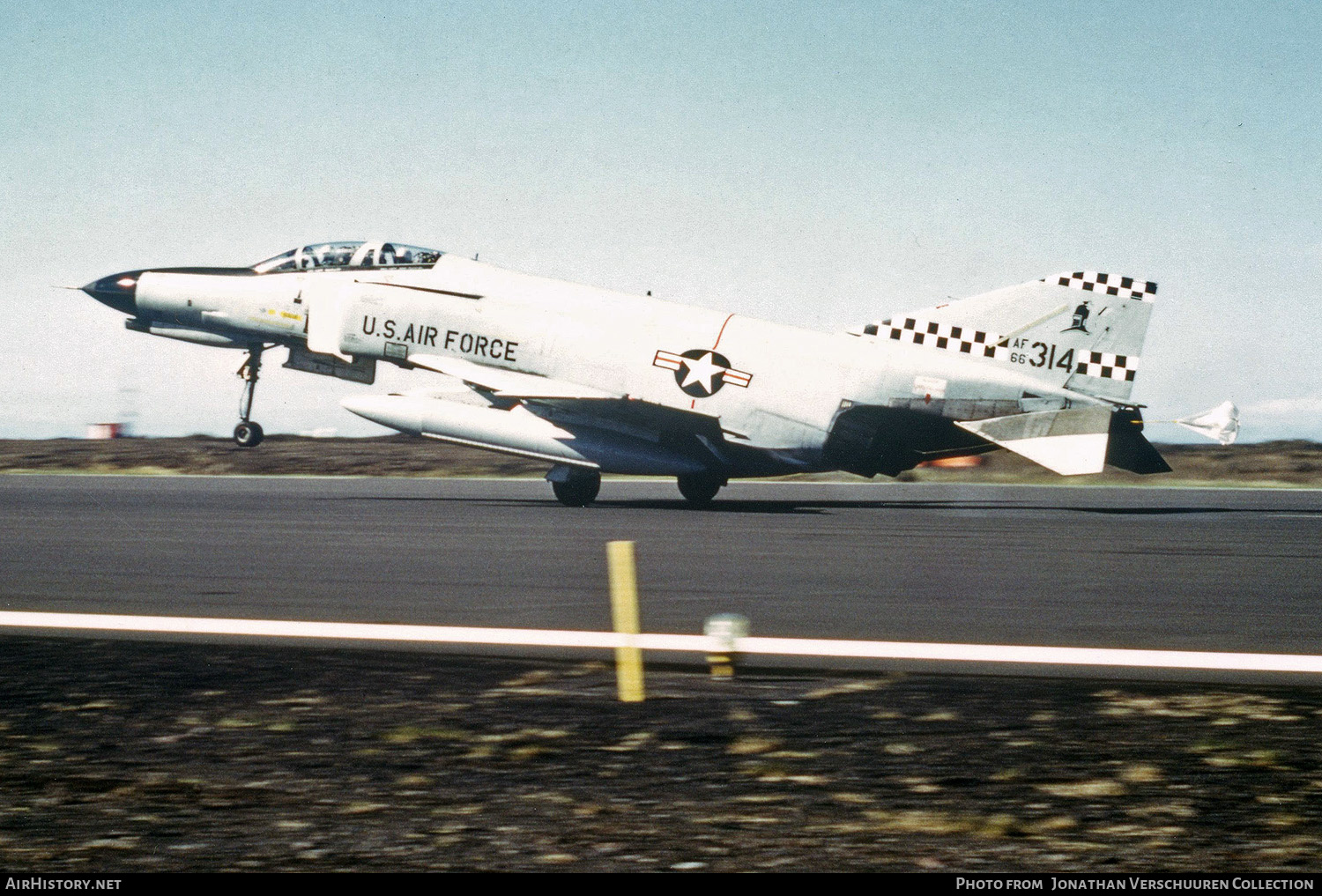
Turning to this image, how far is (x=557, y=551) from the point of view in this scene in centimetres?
1363

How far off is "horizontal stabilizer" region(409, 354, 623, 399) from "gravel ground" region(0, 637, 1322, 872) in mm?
13261

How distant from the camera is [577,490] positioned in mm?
20953

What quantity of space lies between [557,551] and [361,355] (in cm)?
1003

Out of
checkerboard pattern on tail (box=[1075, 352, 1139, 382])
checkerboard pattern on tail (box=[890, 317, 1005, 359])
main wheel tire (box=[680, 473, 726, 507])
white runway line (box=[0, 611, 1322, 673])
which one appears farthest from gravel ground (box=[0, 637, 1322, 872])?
main wheel tire (box=[680, 473, 726, 507])

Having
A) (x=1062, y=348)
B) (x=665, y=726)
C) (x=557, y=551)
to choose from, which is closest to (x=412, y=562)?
(x=557, y=551)

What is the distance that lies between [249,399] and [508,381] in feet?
20.2

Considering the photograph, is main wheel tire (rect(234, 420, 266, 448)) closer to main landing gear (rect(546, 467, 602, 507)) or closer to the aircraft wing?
the aircraft wing

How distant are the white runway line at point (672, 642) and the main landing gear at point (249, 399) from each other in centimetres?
1522

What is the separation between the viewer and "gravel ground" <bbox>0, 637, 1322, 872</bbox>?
397 centimetres

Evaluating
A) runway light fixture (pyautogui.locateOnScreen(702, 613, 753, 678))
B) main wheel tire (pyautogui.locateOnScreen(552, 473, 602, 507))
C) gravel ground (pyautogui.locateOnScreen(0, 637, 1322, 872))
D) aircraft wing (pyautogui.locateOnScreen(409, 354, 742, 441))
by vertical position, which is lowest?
gravel ground (pyautogui.locateOnScreen(0, 637, 1322, 872))

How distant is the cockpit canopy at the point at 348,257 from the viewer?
2278 centimetres

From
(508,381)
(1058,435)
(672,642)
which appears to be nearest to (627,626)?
(672,642)

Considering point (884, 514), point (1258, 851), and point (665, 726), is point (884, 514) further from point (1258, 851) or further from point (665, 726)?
point (1258, 851)

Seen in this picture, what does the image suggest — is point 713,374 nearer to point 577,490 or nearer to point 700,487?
point 700,487
